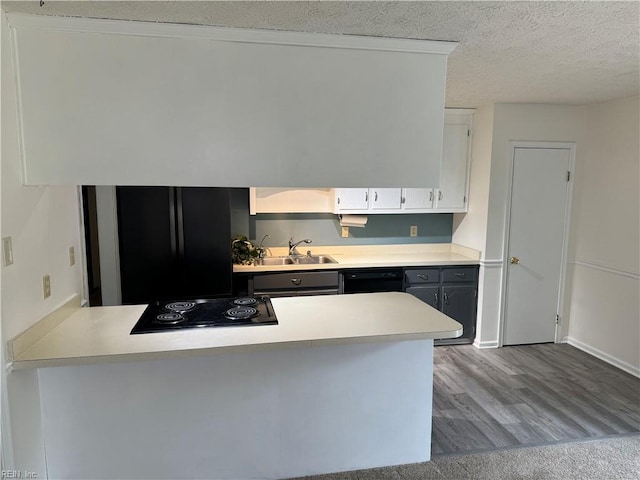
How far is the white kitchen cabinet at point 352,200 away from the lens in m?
4.22

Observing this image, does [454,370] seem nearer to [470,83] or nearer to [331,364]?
[331,364]

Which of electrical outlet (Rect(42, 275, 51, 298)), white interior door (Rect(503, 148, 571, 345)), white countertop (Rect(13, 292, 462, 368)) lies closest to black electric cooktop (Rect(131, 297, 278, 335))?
white countertop (Rect(13, 292, 462, 368))

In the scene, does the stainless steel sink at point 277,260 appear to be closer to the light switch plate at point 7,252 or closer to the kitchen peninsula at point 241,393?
Result: the kitchen peninsula at point 241,393

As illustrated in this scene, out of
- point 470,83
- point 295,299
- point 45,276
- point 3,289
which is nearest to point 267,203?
point 295,299

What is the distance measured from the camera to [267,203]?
4.22m

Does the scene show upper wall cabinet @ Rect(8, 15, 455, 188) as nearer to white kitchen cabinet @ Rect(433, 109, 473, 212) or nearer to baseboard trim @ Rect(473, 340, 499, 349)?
white kitchen cabinet @ Rect(433, 109, 473, 212)

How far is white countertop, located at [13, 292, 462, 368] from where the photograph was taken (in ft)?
6.20

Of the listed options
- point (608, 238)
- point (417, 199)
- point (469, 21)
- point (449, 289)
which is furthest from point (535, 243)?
point (469, 21)

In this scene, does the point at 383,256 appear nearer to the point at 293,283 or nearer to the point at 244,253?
the point at 293,283

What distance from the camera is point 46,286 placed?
6.97ft

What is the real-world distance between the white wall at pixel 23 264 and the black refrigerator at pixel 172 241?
95 cm

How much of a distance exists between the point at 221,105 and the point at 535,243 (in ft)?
11.4

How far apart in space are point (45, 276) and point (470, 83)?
3.00m

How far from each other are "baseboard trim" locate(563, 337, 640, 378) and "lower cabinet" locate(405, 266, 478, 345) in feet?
3.36
